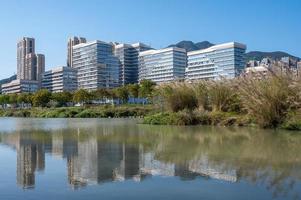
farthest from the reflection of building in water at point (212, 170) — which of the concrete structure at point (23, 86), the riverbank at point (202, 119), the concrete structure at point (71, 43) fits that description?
the concrete structure at point (71, 43)

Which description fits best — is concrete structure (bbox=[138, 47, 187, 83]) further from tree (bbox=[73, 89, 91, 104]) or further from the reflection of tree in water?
the reflection of tree in water

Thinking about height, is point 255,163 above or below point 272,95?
below

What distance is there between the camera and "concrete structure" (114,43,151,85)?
15488 centimetres

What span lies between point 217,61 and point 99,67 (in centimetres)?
3966

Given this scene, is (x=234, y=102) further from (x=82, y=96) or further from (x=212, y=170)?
(x=82, y=96)

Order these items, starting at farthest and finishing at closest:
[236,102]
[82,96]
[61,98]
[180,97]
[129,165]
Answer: [61,98], [82,96], [180,97], [236,102], [129,165]

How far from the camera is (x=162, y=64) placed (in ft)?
480

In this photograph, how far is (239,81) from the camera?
28.2 metres

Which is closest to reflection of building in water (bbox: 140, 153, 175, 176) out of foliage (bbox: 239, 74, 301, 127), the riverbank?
foliage (bbox: 239, 74, 301, 127)

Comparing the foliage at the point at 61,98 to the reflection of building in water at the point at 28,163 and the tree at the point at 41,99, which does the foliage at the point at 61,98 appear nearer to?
the tree at the point at 41,99

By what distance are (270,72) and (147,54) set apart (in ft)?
417

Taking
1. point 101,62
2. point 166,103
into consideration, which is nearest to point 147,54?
point 101,62

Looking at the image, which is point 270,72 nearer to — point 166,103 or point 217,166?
point 166,103

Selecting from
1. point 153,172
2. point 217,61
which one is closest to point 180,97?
point 153,172
